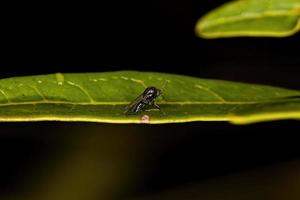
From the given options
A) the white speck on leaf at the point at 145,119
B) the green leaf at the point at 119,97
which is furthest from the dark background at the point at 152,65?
the white speck on leaf at the point at 145,119

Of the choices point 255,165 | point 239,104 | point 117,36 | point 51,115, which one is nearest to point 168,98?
point 239,104

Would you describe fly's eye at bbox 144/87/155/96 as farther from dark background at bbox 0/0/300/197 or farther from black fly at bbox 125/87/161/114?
dark background at bbox 0/0/300/197

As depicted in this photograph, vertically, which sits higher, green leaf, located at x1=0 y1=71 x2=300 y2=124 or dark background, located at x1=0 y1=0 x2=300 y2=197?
dark background, located at x1=0 y1=0 x2=300 y2=197

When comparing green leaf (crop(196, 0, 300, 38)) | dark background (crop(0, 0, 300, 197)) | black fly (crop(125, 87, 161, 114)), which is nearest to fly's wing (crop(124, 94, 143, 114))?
black fly (crop(125, 87, 161, 114))

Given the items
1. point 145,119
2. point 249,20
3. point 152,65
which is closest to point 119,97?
point 145,119

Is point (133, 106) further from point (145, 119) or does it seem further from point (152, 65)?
point (152, 65)

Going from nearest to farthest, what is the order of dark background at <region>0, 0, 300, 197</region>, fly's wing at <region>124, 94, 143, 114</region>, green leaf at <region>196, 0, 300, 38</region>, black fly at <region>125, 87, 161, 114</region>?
fly's wing at <region>124, 94, 143, 114</region>, black fly at <region>125, 87, 161, 114</region>, green leaf at <region>196, 0, 300, 38</region>, dark background at <region>0, 0, 300, 197</region>

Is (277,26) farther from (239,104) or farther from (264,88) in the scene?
(239,104)
